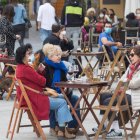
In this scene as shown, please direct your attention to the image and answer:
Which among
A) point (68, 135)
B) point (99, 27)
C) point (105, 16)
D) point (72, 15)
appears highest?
point (72, 15)

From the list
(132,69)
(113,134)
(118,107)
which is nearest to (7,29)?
(132,69)

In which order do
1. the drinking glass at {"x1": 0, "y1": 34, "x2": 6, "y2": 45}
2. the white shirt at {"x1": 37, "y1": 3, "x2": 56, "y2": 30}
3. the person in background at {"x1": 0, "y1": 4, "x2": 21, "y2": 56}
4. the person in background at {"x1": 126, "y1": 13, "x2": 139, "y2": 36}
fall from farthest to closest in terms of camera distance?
the person in background at {"x1": 126, "y1": 13, "x2": 139, "y2": 36} → the white shirt at {"x1": 37, "y1": 3, "x2": 56, "y2": 30} → the drinking glass at {"x1": 0, "y1": 34, "x2": 6, "y2": 45} → the person in background at {"x1": 0, "y1": 4, "x2": 21, "y2": 56}

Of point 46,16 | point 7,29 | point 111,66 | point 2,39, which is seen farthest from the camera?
point 46,16

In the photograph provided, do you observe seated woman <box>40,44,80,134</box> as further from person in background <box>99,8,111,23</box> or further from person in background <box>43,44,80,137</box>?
person in background <box>99,8,111,23</box>

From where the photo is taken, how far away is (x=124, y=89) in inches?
353

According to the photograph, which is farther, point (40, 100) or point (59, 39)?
point (59, 39)

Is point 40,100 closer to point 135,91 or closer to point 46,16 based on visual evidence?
point 135,91

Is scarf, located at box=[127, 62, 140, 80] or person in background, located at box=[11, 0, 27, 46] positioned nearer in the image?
scarf, located at box=[127, 62, 140, 80]

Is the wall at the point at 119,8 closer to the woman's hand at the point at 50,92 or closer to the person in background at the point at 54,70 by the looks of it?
the person in background at the point at 54,70

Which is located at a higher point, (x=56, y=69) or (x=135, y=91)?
(x=56, y=69)

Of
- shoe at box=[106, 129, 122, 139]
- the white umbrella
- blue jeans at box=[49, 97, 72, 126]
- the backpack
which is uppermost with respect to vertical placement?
blue jeans at box=[49, 97, 72, 126]

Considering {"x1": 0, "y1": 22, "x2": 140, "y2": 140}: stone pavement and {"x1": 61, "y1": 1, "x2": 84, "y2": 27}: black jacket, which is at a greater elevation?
{"x1": 61, "y1": 1, "x2": 84, "y2": 27}: black jacket

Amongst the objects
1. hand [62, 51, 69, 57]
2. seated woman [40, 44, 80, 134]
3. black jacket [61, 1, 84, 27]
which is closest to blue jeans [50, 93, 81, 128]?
seated woman [40, 44, 80, 134]

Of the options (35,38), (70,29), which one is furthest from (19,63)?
(35,38)
